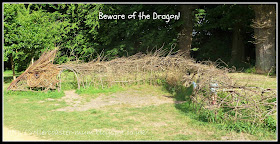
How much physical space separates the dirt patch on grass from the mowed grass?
0.42 m

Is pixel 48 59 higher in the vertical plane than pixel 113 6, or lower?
lower

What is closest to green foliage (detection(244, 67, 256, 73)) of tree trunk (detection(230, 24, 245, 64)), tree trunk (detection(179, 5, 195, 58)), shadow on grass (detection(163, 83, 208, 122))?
tree trunk (detection(230, 24, 245, 64))

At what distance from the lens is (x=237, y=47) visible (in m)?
21.0

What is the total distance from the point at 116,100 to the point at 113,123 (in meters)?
3.28

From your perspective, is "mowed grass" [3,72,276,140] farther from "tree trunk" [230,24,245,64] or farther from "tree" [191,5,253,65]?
"tree trunk" [230,24,245,64]

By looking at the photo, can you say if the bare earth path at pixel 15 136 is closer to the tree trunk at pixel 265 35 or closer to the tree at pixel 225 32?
the tree trunk at pixel 265 35

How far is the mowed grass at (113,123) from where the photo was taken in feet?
20.5

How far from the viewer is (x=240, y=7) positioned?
1895cm

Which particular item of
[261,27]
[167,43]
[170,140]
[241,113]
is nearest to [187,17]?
[167,43]

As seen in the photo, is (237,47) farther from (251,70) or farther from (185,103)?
(185,103)

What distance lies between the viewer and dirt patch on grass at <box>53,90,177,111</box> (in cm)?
980

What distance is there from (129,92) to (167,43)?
30.1 ft


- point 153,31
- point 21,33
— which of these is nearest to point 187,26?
point 153,31

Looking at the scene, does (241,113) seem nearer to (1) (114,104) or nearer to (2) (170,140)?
(2) (170,140)
